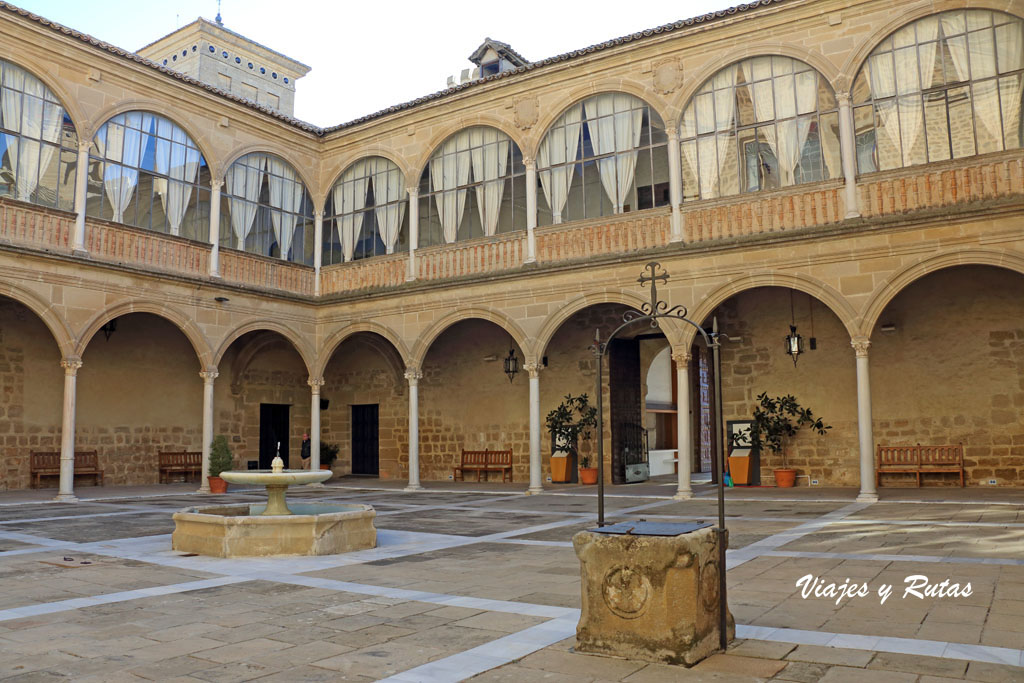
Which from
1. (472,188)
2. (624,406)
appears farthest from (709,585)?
(472,188)

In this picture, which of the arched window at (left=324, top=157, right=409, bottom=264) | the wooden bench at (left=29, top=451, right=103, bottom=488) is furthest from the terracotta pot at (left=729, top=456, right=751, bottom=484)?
the wooden bench at (left=29, top=451, right=103, bottom=488)

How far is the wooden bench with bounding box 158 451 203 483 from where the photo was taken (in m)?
16.9

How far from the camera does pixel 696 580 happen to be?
389 cm

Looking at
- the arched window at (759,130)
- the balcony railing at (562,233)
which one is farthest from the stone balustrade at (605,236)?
the arched window at (759,130)

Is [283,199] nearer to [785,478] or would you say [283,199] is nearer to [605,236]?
[605,236]

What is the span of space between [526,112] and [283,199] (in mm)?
5943

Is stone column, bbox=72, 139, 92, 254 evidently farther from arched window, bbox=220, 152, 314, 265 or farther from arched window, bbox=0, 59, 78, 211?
arched window, bbox=220, 152, 314, 265

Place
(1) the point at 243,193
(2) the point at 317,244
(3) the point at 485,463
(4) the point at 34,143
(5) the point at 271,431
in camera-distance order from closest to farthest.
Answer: (4) the point at 34,143 < (1) the point at 243,193 < (3) the point at 485,463 < (2) the point at 317,244 < (5) the point at 271,431

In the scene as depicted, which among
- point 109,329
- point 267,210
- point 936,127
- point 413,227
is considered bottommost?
point 109,329

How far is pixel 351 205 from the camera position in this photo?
58.9 ft

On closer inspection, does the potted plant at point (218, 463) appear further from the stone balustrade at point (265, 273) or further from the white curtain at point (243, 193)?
the white curtain at point (243, 193)

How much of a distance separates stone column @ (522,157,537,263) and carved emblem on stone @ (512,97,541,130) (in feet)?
2.38

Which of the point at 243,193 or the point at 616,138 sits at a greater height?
the point at 616,138

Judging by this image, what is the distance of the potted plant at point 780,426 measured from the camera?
1388cm
